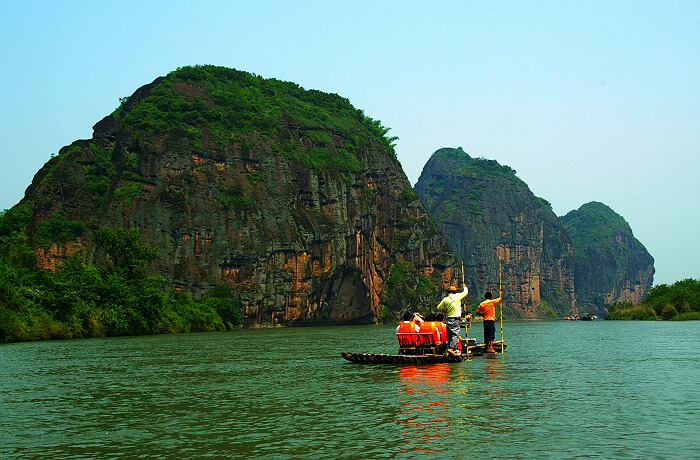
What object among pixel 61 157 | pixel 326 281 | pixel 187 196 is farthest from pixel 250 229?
pixel 61 157

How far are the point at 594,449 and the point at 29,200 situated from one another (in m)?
130

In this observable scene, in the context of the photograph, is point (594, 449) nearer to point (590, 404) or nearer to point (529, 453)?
point (529, 453)

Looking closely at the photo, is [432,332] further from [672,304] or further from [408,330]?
[672,304]

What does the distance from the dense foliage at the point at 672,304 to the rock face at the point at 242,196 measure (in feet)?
173

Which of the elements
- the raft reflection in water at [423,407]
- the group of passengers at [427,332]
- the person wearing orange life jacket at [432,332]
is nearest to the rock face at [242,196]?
the group of passengers at [427,332]

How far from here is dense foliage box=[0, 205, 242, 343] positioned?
5978cm

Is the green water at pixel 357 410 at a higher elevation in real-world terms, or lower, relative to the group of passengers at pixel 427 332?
lower

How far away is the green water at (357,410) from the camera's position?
48.8ft

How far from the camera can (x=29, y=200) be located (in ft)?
420

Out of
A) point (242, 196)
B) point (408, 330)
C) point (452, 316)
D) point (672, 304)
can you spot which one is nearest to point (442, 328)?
point (452, 316)

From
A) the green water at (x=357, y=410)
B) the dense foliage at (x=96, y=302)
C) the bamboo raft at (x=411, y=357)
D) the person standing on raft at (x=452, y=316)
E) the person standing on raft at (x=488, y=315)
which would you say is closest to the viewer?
the green water at (x=357, y=410)

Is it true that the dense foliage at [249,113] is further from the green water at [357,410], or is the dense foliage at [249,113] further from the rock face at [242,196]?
the green water at [357,410]

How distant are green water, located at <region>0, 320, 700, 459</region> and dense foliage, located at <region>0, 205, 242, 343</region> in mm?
27067

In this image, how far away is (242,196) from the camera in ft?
431
